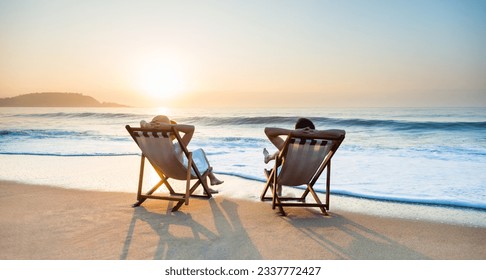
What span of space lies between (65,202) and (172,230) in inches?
64.5

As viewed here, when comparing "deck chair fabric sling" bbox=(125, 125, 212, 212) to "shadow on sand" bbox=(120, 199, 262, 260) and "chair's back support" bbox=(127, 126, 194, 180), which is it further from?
"shadow on sand" bbox=(120, 199, 262, 260)

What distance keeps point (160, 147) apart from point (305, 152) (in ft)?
4.70

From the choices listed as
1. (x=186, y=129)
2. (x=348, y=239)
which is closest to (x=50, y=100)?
(x=186, y=129)

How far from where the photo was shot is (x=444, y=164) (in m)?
8.02

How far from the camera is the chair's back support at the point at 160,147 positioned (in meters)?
3.94

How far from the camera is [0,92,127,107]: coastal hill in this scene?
902 inches

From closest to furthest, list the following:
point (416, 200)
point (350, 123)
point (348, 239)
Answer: point (348, 239)
point (416, 200)
point (350, 123)

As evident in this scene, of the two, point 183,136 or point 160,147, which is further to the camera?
point 183,136

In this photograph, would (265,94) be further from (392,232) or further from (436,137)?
(392,232)

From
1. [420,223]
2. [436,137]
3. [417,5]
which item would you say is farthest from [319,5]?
[436,137]

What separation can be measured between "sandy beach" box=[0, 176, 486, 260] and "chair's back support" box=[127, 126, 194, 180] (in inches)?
16.7

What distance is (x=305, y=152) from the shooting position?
3.88 meters

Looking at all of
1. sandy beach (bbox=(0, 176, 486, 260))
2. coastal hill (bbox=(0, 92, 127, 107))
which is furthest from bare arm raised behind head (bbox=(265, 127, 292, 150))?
coastal hill (bbox=(0, 92, 127, 107))

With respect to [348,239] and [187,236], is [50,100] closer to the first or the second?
[187,236]
